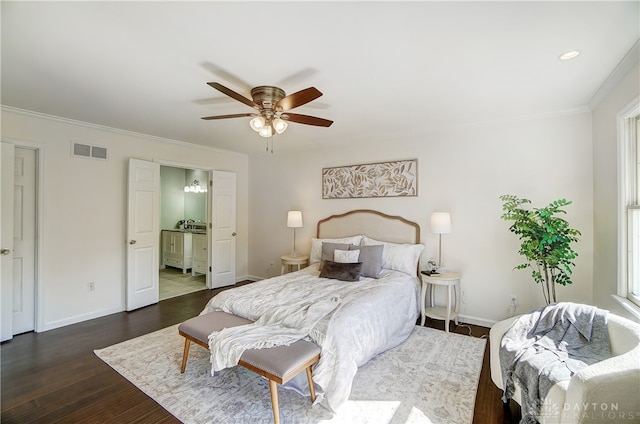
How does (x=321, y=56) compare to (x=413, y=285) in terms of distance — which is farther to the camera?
(x=413, y=285)

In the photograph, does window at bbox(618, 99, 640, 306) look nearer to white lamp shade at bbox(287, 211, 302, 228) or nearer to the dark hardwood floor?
the dark hardwood floor

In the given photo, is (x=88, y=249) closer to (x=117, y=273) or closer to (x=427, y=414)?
(x=117, y=273)

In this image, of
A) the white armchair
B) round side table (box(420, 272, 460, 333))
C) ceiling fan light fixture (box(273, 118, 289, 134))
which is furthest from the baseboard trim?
the white armchair

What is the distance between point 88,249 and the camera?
12.3 ft

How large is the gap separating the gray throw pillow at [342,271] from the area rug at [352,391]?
35.4 inches

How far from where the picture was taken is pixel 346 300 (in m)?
2.61

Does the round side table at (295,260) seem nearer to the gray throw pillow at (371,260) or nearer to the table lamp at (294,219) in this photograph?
the table lamp at (294,219)

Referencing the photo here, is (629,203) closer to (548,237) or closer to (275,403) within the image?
(548,237)

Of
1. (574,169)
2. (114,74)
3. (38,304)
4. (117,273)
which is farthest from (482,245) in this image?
(38,304)

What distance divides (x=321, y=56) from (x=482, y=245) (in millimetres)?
2916

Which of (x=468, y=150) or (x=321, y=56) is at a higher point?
(x=321, y=56)

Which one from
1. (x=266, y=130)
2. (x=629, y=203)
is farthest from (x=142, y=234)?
(x=629, y=203)

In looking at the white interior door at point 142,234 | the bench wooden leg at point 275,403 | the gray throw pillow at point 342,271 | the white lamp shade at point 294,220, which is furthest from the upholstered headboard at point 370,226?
the bench wooden leg at point 275,403

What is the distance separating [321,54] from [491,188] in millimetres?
2664
